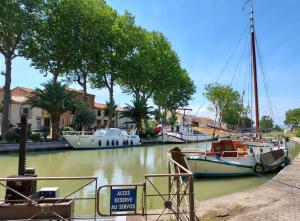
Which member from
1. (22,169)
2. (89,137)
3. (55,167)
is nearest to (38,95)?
(89,137)

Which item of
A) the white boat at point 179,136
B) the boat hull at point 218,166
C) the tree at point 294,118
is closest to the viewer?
the boat hull at point 218,166

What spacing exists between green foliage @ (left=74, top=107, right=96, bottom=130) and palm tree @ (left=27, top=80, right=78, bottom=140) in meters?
5.92

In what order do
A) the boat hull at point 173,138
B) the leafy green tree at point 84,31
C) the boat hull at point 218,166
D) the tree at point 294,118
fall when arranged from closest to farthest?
the boat hull at point 218,166 < the leafy green tree at point 84,31 < the boat hull at point 173,138 < the tree at point 294,118

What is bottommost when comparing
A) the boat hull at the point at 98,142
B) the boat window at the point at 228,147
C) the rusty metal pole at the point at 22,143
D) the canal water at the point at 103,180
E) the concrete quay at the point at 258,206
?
the canal water at the point at 103,180

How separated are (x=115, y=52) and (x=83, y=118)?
10055mm

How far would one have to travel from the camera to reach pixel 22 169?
7582 mm

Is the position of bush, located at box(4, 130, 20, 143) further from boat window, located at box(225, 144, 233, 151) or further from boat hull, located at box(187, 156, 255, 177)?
boat window, located at box(225, 144, 233, 151)

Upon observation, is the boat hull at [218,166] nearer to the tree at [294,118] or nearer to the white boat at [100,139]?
the white boat at [100,139]

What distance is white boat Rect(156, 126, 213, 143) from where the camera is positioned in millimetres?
52322

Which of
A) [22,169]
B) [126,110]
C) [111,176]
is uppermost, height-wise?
[126,110]

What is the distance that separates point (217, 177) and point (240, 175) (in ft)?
4.98

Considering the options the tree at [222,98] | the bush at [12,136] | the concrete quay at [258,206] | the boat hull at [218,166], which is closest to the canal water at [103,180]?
the boat hull at [218,166]

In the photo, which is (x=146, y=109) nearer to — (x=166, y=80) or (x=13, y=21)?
(x=166, y=80)

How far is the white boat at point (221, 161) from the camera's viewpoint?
17875 millimetres
